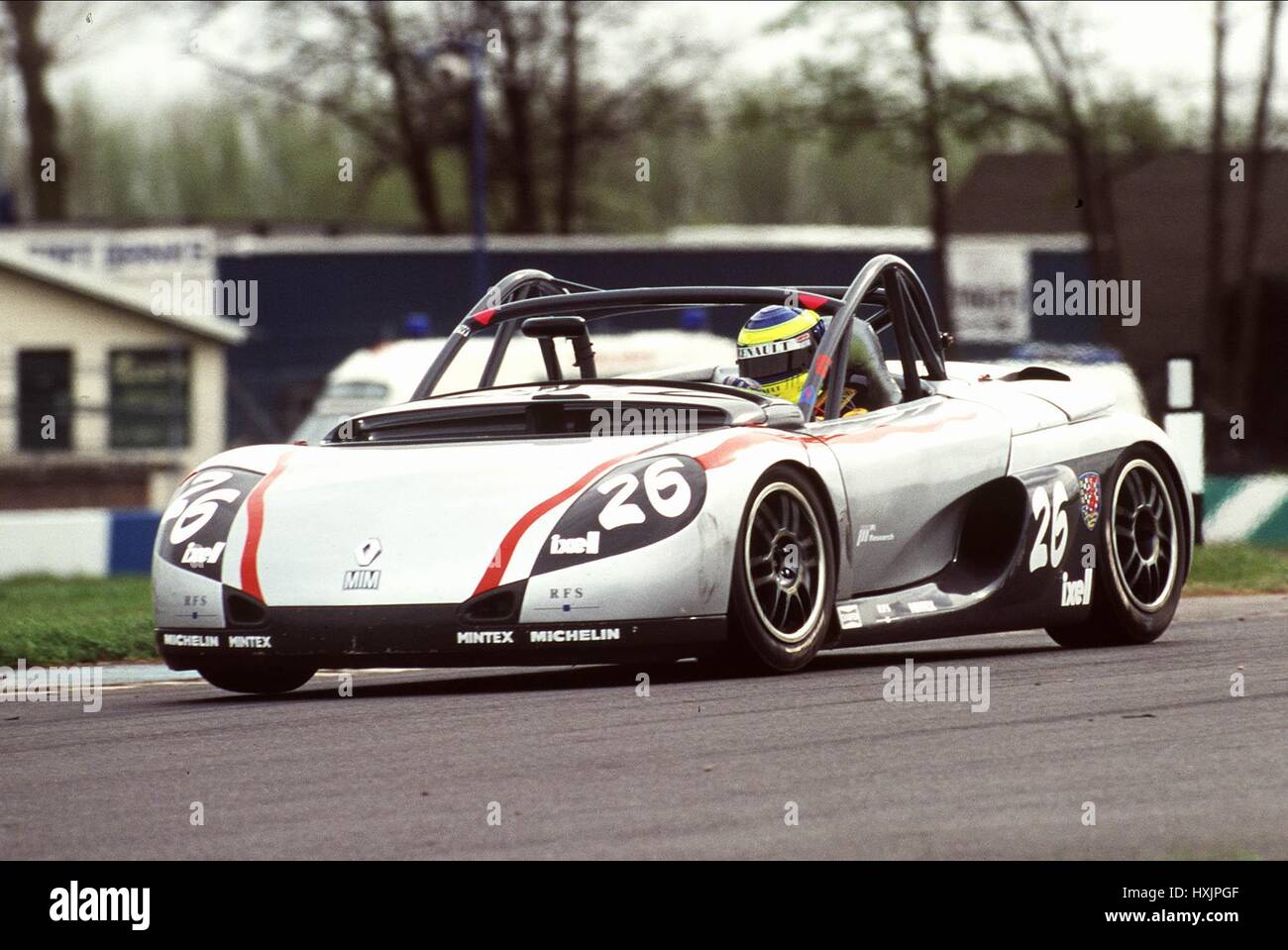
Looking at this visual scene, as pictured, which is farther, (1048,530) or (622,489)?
(1048,530)

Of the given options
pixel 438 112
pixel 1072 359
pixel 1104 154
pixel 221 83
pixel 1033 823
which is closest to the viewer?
pixel 1033 823

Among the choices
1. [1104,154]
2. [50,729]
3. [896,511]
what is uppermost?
[1104,154]

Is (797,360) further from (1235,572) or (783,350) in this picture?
(1235,572)

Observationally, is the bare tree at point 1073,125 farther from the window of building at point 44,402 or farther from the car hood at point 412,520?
the car hood at point 412,520

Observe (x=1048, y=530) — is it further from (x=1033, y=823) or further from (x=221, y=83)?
(x=221, y=83)

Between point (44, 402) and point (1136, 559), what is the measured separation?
27.8 m

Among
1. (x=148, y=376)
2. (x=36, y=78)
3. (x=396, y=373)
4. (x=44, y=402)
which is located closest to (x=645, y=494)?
(x=396, y=373)

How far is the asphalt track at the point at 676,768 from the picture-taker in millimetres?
5133

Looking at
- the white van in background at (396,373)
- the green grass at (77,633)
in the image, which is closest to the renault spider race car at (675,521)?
the green grass at (77,633)

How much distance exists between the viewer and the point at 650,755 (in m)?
6.26

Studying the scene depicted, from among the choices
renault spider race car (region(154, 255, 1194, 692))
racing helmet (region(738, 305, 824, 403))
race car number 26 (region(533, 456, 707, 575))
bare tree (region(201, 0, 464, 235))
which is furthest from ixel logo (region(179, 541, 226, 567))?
bare tree (region(201, 0, 464, 235))

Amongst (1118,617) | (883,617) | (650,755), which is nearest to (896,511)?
(883,617)

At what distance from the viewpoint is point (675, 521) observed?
7547 millimetres

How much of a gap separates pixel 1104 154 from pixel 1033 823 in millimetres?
34448
